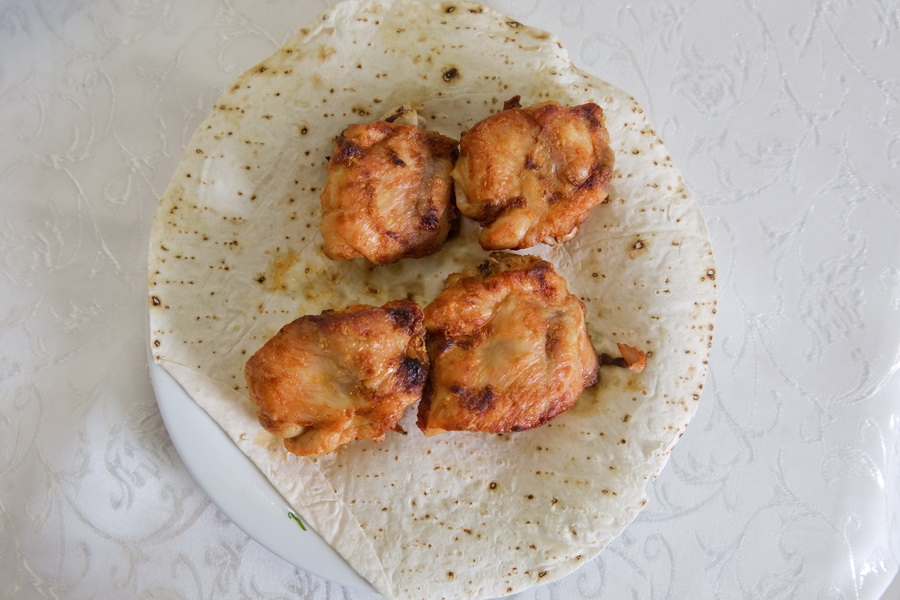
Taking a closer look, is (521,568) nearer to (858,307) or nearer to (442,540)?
(442,540)

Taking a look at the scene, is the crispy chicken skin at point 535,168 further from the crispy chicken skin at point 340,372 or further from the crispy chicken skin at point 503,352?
the crispy chicken skin at point 340,372

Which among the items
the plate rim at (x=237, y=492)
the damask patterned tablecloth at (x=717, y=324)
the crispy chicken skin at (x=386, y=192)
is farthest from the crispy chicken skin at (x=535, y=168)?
the plate rim at (x=237, y=492)

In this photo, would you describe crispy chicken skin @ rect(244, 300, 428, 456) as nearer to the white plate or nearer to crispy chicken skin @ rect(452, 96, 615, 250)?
the white plate

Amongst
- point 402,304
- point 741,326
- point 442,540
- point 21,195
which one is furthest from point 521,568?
point 21,195

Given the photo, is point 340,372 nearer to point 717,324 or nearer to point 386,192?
point 386,192

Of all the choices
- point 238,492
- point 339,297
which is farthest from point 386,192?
point 238,492

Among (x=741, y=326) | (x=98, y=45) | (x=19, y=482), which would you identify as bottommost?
(x=19, y=482)
